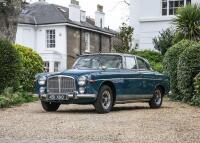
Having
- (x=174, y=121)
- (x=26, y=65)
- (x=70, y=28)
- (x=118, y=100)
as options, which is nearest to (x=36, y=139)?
(x=174, y=121)

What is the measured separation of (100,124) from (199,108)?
17.9ft

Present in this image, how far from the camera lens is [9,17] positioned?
23312mm

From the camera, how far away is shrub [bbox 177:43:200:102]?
1841 centimetres

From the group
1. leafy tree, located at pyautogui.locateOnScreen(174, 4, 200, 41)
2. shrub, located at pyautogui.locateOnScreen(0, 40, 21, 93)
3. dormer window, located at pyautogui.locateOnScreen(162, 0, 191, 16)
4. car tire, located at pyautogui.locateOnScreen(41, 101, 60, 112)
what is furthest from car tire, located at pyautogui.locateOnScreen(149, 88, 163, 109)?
dormer window, located at pyautogui.locateOnScreen(162, 0, 191, 16)

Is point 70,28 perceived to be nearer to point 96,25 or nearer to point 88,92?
point 96,25

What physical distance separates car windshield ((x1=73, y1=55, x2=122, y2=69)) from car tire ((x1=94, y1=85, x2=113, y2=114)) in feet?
3.04

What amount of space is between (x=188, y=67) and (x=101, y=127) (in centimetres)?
734

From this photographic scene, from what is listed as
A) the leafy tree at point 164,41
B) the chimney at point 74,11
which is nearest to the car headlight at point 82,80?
the leafy tree at point 164,41

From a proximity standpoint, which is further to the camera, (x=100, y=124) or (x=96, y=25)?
(x=96, y=25)

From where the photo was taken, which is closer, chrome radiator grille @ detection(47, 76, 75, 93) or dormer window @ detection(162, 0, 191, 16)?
chrome radiator grille @ detection(47, 76, 75, 93)

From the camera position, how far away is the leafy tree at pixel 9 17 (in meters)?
23.0

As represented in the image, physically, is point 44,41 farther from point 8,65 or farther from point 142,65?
point 142,65

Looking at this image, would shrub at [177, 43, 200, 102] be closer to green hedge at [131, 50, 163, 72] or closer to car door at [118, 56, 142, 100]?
car door at [118, 56, 142, 100]

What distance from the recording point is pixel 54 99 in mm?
15070
